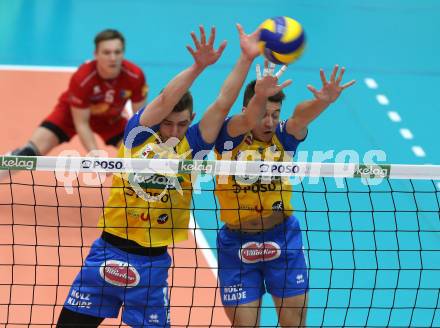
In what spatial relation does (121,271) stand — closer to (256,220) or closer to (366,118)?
(256,220)

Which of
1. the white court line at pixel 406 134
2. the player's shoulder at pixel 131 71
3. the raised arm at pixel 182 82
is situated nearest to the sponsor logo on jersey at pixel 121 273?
the raised arm at pixel 182 82

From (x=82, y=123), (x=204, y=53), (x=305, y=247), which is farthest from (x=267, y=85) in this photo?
(x=82, y=123)

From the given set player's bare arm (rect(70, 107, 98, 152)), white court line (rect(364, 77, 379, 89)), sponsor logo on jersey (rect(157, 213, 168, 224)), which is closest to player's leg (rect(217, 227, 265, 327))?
sponsor logo on jersey (rect(157, 213, 168, 224))

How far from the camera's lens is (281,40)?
224 inches

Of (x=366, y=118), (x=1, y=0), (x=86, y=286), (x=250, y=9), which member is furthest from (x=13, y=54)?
(x=86, y=286)

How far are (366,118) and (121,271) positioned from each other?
6.14m

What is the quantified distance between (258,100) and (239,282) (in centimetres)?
129

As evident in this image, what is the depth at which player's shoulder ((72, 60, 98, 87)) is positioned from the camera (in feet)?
29.2

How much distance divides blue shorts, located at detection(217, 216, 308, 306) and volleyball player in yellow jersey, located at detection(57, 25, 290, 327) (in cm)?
45

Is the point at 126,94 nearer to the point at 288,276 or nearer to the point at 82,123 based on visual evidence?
the point at 82,123

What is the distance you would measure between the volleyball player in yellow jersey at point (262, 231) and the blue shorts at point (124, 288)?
55cm

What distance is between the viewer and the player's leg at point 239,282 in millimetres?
6023

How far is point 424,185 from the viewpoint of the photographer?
9750 mm

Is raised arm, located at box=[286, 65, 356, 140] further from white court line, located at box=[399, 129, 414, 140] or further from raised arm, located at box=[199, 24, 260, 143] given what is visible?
white court line, located at box=[399, 129, 414, 140]
